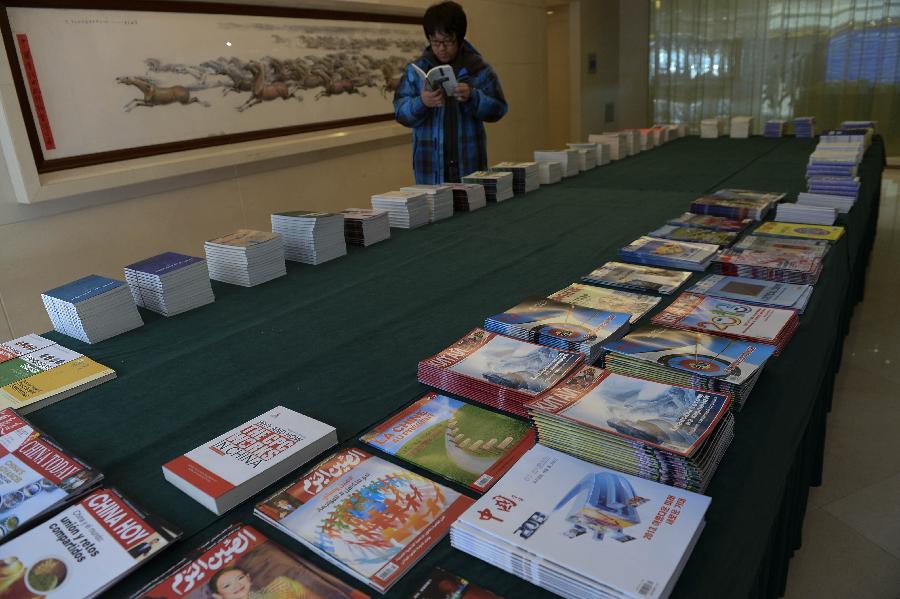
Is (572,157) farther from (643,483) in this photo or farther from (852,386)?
(643,483)

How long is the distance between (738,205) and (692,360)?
5.37ft

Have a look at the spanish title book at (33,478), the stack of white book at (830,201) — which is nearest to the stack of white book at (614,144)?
the stack of white book at (830,201)

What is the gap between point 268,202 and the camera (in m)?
4.34

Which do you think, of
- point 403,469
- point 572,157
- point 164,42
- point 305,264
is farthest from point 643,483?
point 164,42

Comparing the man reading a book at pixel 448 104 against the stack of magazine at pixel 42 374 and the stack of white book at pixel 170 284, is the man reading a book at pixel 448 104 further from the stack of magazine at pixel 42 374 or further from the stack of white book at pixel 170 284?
the stack of magazine at pixel 42 374

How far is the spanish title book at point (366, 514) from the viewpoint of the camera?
0.85 meters

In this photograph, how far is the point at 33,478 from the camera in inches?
41.1

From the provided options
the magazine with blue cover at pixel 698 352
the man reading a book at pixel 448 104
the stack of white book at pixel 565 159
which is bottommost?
the magazine with blue cover at pixel 698 352

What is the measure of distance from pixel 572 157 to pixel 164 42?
261 cm

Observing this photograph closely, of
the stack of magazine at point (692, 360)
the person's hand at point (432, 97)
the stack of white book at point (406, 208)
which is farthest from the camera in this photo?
the person's hand at point (432, 97)

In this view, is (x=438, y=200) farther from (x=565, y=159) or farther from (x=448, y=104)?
(x=565, y=159)

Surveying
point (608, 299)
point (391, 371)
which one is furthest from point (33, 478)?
point (608, 299)

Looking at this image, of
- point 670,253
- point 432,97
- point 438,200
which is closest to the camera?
point 670,253

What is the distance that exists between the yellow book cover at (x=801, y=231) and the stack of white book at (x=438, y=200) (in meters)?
1.38
